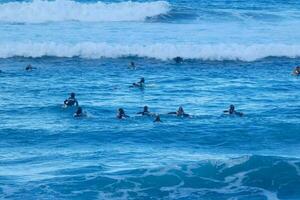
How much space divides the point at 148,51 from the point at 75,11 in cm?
1659

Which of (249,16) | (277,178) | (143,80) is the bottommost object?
(277,178)

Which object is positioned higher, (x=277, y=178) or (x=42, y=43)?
(x=42, y=43)

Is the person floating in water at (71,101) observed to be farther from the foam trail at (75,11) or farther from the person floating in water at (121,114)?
the foam trail at (75,11)

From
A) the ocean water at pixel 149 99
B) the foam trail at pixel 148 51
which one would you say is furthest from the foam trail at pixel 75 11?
the foam trail at pixel 148 51

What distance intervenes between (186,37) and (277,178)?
3185 centimetres

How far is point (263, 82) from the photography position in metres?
42.6

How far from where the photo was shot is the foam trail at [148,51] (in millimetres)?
50188

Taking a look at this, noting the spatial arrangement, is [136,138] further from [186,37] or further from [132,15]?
[132,15]

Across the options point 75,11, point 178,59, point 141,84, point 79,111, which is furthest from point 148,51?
point 79,111

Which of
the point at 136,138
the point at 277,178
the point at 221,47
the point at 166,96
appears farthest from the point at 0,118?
the point at 221,47

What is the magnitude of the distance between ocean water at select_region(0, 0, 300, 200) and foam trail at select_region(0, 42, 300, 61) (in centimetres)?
9

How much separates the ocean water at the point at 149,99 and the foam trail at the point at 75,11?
12 cm

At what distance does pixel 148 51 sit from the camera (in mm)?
51156

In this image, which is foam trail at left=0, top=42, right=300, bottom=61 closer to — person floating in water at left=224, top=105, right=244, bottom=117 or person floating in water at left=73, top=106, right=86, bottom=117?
person floating in water at left=73, top=106, right=86, bottom=117
